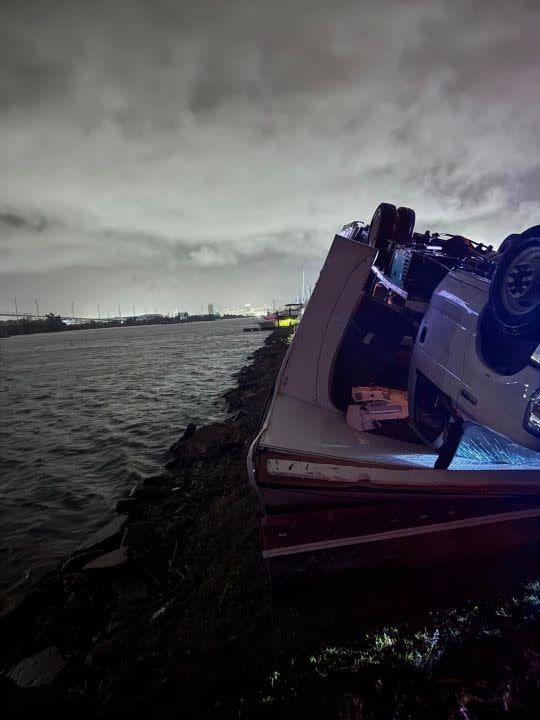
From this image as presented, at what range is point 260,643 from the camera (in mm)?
2953

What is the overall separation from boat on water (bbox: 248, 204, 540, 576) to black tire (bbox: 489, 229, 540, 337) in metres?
0.01

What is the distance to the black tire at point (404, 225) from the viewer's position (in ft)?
19.7

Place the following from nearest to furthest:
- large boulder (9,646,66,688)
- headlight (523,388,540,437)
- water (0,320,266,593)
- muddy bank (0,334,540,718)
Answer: muddy bank (0,334,540,718) → headlight (523,388,540,437) → large boulder (9,646,66,688) → water (0,320,266,593)

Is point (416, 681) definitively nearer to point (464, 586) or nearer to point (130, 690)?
point (464, 586)

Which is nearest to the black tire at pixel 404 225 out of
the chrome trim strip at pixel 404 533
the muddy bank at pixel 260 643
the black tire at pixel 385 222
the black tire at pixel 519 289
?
the black tire at pixel 385 222

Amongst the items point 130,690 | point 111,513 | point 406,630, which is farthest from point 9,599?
point 406,630

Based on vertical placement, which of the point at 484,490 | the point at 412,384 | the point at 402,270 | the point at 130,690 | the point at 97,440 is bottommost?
the point at 97,440

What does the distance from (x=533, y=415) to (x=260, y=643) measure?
279 centimetres


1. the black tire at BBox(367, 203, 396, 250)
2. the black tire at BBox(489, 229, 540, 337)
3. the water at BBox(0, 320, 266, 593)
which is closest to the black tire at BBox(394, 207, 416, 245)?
the black tire at BBox(367, 203, 396, 250)

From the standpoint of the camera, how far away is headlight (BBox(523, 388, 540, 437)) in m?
2.89

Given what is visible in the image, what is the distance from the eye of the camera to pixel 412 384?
16.4 feet

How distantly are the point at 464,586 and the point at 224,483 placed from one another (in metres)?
4.62

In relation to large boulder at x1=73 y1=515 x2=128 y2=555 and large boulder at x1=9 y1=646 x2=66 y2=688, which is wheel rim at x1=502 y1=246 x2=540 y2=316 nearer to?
large boulder at x1=9 y1=646 x2=66 y2=688

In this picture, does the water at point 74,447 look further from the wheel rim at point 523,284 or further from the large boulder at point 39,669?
the wheel rim at point 523,284
